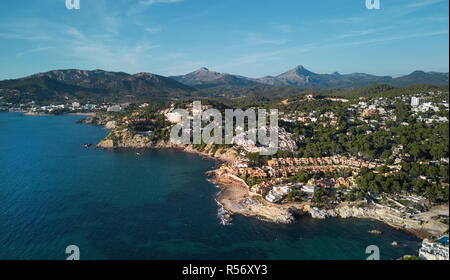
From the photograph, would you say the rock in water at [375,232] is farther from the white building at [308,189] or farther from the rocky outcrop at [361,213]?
the white building at [308,189]

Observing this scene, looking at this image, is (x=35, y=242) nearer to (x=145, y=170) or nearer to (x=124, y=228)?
(x=124, y=228)

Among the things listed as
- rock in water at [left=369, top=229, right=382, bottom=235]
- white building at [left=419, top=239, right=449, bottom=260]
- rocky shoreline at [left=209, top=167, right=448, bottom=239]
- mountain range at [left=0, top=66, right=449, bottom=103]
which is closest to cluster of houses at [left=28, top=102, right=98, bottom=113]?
mountain range at [left=0, top=66, right=449, bottom=103]

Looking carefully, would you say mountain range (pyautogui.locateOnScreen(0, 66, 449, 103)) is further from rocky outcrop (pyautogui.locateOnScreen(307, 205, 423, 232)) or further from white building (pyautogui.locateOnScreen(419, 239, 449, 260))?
white building (pyautogui.locateOnScreen(419, 239, 449, 260))

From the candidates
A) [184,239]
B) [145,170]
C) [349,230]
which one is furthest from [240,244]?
[145,170]

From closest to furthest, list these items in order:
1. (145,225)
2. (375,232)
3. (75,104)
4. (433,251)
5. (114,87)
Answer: (433,251) < (375,232) < (145,225) < (75,104) < (114,87)

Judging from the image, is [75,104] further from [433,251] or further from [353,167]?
[433,251]

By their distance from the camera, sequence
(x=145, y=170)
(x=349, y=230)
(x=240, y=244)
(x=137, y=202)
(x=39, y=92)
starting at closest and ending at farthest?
1. (x=240, y=244)
2. (x=349, y=230)
3. (x=137, y=202)
4. (x=145, y=170)
5. (x=39, y=92)

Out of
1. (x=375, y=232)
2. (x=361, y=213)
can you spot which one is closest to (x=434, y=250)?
(x=375, y=232)

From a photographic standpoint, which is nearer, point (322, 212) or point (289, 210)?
point (322, 212)

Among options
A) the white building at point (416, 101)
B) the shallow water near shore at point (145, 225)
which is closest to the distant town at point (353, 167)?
the white building at point (416, 101)
